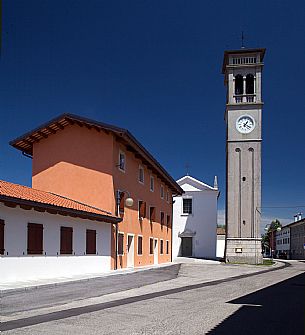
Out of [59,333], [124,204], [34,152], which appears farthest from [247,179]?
[59,333]

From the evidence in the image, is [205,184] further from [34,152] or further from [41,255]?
[41,255]

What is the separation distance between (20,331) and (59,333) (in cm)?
68

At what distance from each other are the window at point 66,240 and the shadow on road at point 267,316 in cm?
795

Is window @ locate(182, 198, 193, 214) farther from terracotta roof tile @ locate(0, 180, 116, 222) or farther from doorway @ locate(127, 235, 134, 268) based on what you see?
terracotta roof tile @ locate(0, 180, 116, 222)

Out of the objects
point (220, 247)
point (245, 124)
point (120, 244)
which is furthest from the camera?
point (220, 247)

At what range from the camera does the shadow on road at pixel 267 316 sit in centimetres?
861

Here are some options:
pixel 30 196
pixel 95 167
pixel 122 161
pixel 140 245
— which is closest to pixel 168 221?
pixel 140 245

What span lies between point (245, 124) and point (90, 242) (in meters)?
24.2

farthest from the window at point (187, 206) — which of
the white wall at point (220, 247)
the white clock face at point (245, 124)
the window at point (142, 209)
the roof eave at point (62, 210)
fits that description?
the roof eave at point (62, 210)

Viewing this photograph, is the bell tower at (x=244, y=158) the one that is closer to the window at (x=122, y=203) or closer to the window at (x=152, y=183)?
the window at (x=152, y=183)

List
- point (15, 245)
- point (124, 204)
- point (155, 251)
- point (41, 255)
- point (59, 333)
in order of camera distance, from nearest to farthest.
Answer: point (59, 333), point (15, 245), point (41, 255), point (124, 204), point (155, 251)

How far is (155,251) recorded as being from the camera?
34250 mm

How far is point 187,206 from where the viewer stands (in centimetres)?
5050

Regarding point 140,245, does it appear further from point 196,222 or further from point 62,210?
point 196,222
